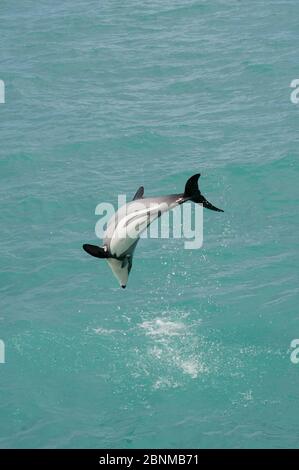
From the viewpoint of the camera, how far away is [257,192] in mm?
34688

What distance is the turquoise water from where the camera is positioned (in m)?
25.5

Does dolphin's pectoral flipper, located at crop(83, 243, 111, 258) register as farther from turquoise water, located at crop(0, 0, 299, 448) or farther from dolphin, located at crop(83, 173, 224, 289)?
turquoise water, located at crop(0, 0, 299, 448)

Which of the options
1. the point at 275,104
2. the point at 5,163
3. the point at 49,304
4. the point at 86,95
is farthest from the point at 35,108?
the point at 49,304

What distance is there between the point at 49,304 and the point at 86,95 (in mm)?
15182

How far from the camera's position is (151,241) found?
108 ft

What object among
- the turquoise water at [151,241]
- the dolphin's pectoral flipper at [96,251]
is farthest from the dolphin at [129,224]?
the turquoise water at [151,241]

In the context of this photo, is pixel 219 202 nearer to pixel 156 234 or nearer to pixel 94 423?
pixel 156 234

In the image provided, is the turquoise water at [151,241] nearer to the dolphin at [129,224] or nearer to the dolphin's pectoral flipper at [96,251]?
the dolphin at [129,224]

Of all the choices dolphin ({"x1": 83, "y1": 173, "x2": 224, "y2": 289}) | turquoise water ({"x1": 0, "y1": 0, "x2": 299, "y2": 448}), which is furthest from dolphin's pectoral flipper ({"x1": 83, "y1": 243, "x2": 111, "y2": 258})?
turquoise water ({"x1": 0, "y1": 0, "x2": 299, "y2": 448})

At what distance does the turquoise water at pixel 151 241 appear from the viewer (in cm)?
2553

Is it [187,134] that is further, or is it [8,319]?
[187,134]

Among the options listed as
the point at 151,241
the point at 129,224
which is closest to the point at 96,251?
the point at 129,224

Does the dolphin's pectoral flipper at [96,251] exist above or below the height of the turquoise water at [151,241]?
below

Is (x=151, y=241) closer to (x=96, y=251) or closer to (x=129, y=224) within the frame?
(x=129, y=224)
